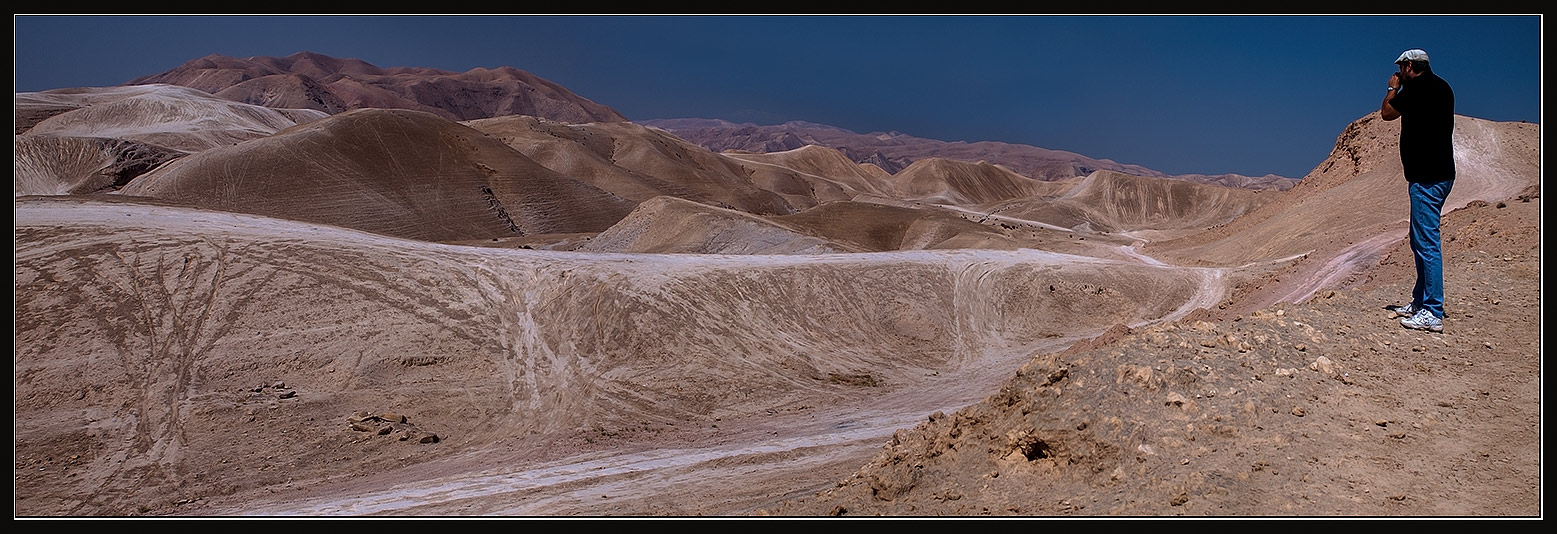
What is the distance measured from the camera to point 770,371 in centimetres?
1510

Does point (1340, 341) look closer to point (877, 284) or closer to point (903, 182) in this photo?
point (877, 284)

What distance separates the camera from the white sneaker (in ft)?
18.5

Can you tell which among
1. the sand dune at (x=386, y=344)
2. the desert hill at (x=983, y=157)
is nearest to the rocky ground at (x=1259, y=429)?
the sand dune at (x=386, y=344)

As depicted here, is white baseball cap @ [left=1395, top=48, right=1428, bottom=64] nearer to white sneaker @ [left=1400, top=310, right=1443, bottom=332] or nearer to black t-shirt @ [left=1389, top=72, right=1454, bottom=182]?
black t-shirt @ [left=1389, top=72, right=1454, bottom=182]

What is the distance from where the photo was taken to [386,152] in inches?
1642

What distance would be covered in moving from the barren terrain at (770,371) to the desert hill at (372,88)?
356ft

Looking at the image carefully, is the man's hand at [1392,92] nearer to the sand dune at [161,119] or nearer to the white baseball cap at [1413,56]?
the white baseball cap at [1413,56]

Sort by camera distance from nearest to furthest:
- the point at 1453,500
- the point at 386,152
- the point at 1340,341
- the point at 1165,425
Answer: the point at 1453,500 < the point at 1165,425 < the point at 1340,341 < the point at 386,152

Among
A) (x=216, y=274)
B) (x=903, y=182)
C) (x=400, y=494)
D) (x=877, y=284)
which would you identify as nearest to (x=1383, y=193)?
(x=877, y=284)

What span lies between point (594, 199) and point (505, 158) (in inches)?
224

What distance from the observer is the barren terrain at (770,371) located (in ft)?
14.5

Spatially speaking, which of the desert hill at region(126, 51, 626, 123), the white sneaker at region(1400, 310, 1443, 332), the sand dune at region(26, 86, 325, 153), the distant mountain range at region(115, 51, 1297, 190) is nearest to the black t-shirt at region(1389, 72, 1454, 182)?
the white sneaker at region(1400, 310, 1443, 332)

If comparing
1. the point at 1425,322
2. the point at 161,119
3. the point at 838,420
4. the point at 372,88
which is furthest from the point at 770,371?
the point at 372,88

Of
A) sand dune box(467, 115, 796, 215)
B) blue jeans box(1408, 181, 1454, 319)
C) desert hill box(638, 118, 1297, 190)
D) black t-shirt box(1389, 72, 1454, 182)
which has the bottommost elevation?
blue jeans box(1408, 181, 1454, 319)
